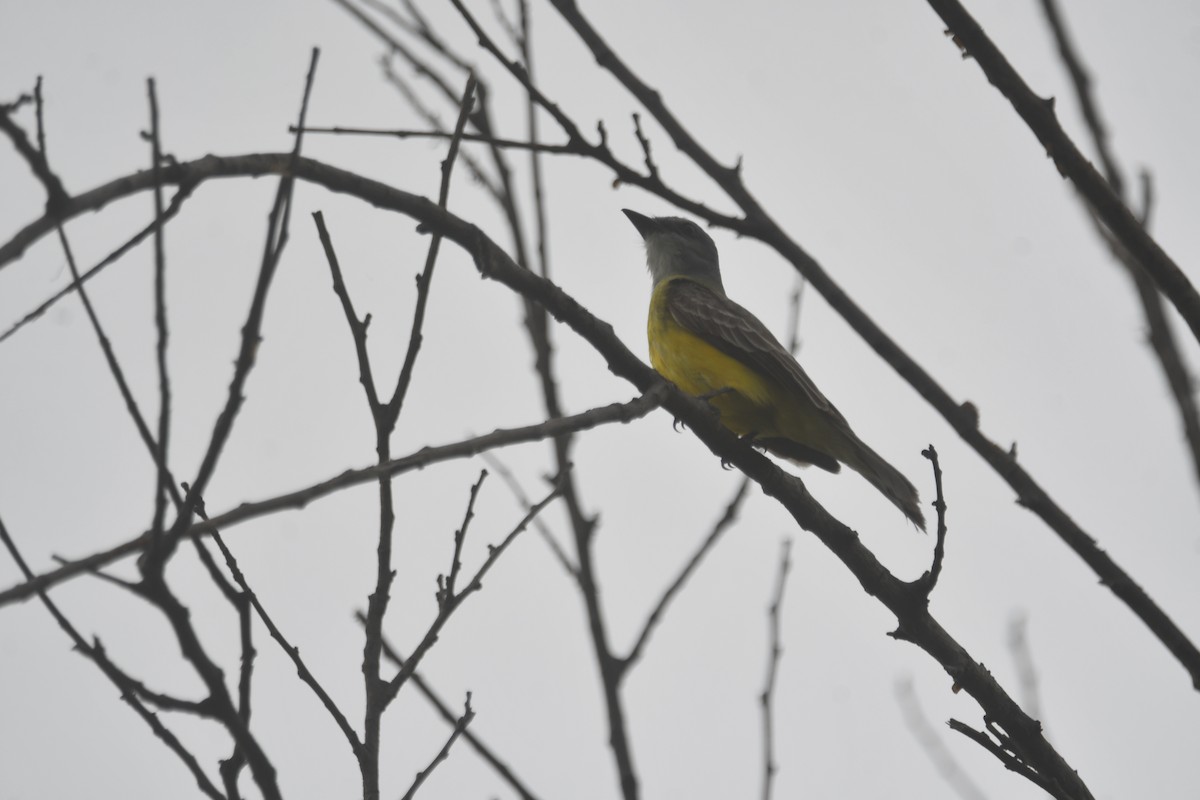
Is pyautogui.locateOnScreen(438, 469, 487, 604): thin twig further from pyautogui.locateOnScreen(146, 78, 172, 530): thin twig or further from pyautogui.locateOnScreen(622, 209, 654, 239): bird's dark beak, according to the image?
pyautogui.locateOnScreen(622, 209, 654, 239): bird's dark beak

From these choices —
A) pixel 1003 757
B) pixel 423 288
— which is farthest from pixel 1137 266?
pixel 423 288

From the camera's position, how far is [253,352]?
2432mm

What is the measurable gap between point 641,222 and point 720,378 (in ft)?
9.73

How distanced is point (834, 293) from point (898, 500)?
2.27 meters

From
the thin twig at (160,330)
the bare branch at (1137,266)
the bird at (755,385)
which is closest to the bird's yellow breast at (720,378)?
the bird at (755,385)

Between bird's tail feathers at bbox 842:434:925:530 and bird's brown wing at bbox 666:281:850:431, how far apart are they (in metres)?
0.19

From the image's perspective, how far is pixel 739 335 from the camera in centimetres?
763

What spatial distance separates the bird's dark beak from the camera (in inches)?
393

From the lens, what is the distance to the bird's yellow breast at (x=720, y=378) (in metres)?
7.38

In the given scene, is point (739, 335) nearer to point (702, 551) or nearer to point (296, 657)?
point (702, 551)

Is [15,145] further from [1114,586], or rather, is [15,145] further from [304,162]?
[1114,586]

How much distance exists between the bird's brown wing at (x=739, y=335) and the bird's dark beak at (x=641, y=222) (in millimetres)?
1523

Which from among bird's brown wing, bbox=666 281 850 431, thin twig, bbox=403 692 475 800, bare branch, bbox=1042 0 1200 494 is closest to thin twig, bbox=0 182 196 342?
thin twig, bbox=403 692 475 800

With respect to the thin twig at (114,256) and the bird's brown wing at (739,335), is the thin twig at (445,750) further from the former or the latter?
the bird's brown wing at (739,335)
